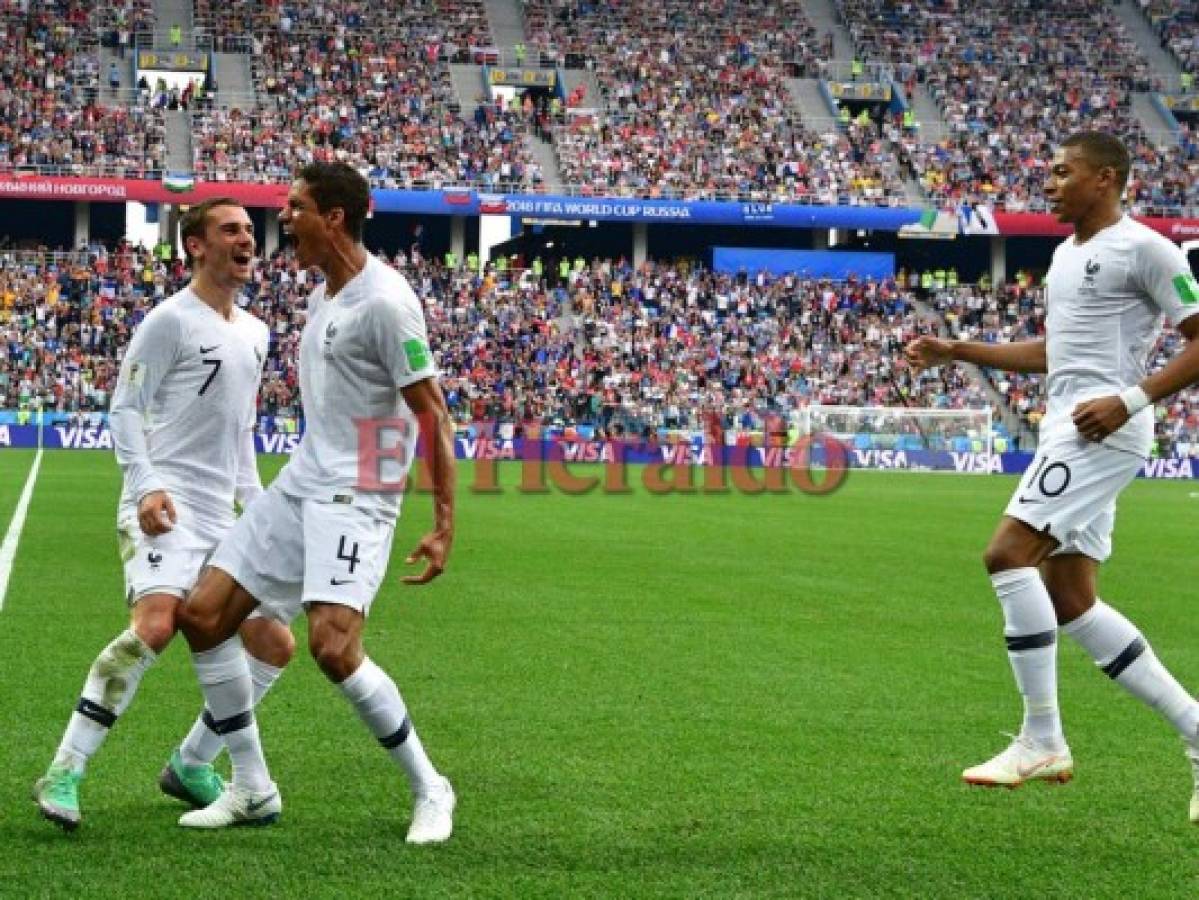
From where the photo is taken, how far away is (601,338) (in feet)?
165

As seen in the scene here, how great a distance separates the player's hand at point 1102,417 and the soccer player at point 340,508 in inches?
91.4

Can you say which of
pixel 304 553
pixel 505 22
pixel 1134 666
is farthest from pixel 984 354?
pixel 505 22

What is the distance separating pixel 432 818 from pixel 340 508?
43.4 inches

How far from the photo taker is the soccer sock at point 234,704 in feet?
19.9

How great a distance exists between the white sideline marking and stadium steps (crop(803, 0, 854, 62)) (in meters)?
40.1

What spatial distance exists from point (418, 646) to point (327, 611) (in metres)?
5.31

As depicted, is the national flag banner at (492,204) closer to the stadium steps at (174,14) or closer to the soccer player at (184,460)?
the stadium steps at (174,14)

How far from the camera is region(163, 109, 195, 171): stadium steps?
5128 cm

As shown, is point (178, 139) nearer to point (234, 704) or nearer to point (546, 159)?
point (546, 159)

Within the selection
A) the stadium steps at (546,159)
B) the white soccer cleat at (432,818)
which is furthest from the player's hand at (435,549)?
the stadium steps at (546,159)

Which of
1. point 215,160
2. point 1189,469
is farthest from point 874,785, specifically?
point 215,160

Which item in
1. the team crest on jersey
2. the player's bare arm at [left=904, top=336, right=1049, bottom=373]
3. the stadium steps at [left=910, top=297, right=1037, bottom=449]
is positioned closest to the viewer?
the team crest on jersey

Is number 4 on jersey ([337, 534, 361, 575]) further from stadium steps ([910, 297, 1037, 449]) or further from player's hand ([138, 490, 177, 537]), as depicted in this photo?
stadium steps ([910, 297, 1037, 449])

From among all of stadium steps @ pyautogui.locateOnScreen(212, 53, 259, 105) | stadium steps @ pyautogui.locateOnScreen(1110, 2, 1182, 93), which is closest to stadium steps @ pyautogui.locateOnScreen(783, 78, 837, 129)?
stadium steps @ pyautogui.locateOnScreen(1110, 2, 1182, 93)
